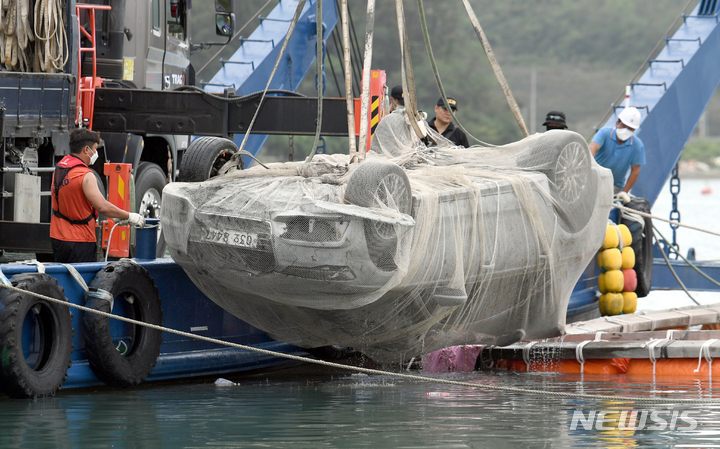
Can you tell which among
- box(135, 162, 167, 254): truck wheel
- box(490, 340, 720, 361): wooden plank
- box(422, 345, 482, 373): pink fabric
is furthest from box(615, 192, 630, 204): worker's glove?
box(135, 162, 167, 254): truck wheel

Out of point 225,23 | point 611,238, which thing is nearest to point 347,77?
point 225,23

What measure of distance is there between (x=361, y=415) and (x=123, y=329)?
2.09 m

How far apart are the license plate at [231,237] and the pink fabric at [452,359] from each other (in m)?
2.99

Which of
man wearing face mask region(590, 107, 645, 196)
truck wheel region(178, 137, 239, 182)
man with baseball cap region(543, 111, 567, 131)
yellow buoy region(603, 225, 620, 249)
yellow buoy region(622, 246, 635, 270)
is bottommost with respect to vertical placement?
yellow buoy region(622, 246, 635, 270)

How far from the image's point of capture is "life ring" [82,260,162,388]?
25.2 ft

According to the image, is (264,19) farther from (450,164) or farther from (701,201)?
(701,201)

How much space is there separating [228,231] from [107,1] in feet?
16.7

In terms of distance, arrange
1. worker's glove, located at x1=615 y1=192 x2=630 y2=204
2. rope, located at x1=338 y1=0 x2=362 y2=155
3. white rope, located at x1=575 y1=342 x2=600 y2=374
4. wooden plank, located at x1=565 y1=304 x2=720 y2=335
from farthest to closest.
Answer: worker's glove, located at x1=615 y1=192 x2=630 y2=204 < wooden plank, located at x1=565 y1=304 x2=720 y2=335 < white rope, located at x1=575 y1=342 x2=600 y2=374 < rope, located at x1=338 y1=0 x2=362 y2=155

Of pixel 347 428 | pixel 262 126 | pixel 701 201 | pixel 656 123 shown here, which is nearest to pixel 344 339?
pixel 347 428

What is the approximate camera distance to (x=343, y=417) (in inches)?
278

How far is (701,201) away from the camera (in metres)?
59.8

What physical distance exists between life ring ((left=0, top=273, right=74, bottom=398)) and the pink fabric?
339 centimetres

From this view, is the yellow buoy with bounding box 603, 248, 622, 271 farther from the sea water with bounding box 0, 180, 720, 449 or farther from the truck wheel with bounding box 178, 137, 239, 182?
the truck wheel with bounding box 178, 137, 239, 182

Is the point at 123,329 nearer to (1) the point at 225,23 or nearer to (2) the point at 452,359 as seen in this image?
(2) the point at 452,359
